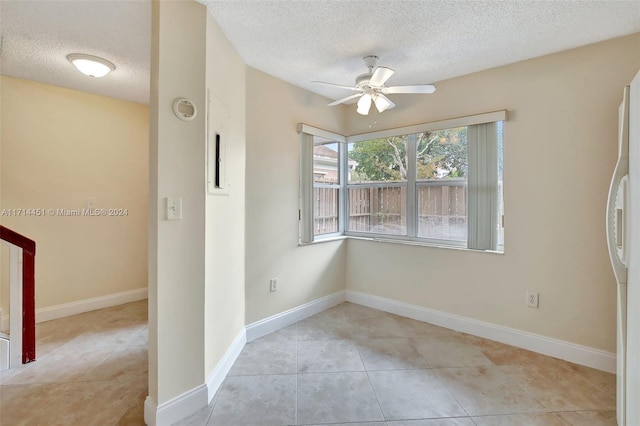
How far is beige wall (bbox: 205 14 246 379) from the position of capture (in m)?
1.94

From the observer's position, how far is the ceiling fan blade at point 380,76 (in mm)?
2146

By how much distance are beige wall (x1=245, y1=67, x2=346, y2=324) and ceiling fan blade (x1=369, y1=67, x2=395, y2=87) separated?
1.01 metres

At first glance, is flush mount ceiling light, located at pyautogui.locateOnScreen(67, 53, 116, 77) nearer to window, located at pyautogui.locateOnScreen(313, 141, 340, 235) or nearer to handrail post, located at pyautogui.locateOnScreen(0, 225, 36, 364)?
handrail post, located at pyautogui.locateOnScreen(0, 225, 36, 364)

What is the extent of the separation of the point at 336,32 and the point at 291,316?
8.49 feet

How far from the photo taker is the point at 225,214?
2.21 metres

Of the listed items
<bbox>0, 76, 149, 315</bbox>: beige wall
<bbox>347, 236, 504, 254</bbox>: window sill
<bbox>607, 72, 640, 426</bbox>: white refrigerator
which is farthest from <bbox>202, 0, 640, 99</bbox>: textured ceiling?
<bbox>0, 76, 149, 315</bbox>: beige wall

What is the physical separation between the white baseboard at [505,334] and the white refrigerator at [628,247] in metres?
0.82

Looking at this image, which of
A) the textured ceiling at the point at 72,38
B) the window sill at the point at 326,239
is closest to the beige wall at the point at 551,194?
the window sill at the point at 326,239

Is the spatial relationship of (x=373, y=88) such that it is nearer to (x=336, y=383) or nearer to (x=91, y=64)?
(x=336, y=383)

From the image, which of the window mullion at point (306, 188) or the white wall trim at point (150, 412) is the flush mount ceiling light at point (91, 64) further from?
the white wall trim at point (150, 412)

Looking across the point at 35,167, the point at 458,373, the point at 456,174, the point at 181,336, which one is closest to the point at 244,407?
the point at 181,336

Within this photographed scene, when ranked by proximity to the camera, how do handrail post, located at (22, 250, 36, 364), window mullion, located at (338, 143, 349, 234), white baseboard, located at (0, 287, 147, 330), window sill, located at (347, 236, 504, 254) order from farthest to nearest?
window mullion, located at (338, 143, 349, 234) → white baseboard, located at (0, 287, 147, 330) → window sill, located at (347, 236, 504, 254) → handrail post, located at (22, 250, 36, 364)

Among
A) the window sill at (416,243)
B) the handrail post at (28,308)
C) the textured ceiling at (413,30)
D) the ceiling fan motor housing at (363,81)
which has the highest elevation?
the textured ceiling at (413,30)

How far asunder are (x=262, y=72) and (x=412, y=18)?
4.64ft
